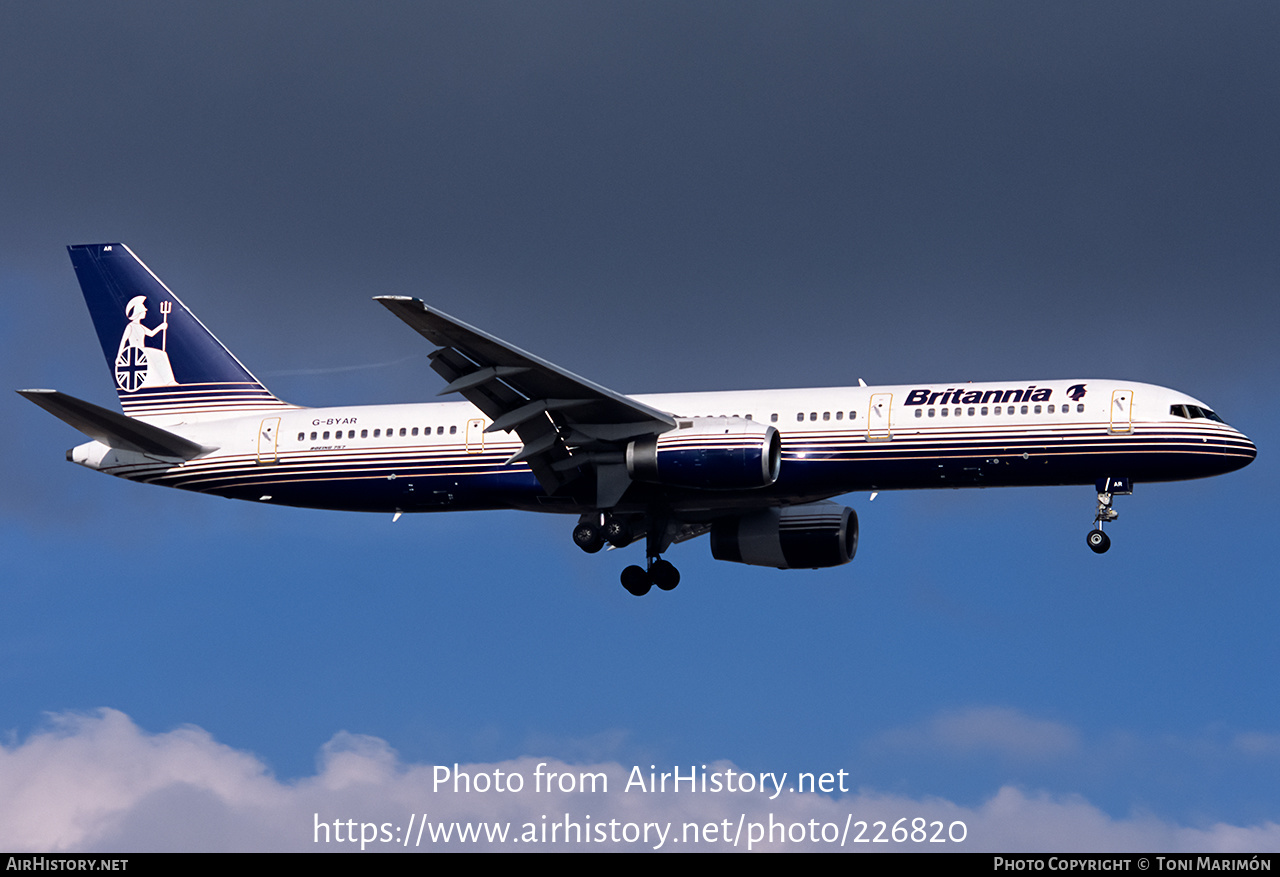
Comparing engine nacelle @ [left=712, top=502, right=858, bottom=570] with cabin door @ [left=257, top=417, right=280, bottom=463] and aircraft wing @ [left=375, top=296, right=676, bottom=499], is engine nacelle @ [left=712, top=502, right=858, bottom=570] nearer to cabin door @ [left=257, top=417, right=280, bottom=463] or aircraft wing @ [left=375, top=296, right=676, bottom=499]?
aircraft wing @ [left=375, top=296, right=676, bottom=499]

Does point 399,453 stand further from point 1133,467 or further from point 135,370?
point 1133,467

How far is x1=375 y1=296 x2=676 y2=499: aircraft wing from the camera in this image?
139 feet

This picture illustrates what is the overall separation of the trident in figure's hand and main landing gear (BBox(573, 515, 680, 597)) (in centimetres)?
1547

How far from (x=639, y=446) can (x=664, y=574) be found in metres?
6.91

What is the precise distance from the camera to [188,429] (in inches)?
2012

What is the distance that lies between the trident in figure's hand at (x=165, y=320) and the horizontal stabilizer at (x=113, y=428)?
4883mm

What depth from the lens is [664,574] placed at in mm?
50625

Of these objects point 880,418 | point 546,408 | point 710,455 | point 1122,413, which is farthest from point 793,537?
point 1122,413

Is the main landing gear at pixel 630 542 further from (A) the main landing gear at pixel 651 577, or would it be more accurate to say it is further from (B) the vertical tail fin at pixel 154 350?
(B) the vertical tail fin at pixel 154 350

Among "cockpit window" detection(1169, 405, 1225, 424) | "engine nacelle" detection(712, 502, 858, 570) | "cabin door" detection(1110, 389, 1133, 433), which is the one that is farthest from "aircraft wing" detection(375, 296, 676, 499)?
"cockpit window" detection(1169, 405, 1225, 424)

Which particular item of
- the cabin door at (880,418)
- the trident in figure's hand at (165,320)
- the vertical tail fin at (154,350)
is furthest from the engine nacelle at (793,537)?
the trident in figure's hand at (165,320)

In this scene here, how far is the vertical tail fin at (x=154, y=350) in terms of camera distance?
52.7 meters

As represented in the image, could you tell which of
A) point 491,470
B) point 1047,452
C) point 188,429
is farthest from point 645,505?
point 188,429
